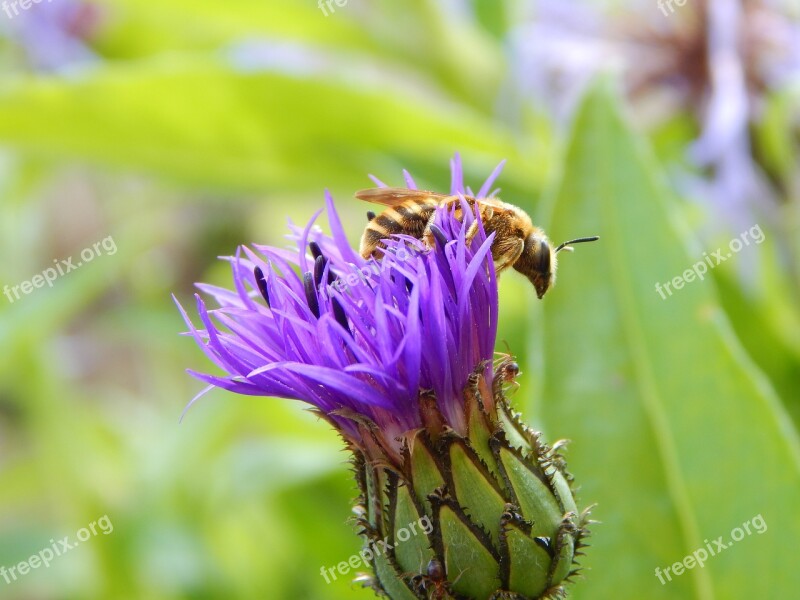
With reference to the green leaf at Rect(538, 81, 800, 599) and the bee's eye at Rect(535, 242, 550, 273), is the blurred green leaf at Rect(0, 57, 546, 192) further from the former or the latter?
the bee's eye at Rect(535, 242, 550, 273)

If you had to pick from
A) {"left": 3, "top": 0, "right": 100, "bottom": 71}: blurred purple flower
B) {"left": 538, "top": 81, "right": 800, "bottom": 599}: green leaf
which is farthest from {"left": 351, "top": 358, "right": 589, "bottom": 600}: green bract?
{"left": 3, "top": 0, "right": 100, "bottom": 71}: blurred purple flower

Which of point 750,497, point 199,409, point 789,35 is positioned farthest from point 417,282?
point 199,409

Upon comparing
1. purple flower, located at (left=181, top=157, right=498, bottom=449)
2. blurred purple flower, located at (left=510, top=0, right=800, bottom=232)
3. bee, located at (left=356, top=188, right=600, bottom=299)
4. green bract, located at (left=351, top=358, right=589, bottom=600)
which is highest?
blurred purple flower, located at (left=510, top=0, right=800, bottom=232)

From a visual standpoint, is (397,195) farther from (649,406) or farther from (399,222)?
(649,406)

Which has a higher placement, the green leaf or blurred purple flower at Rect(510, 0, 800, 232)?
blurred purple flower at Rect(510, 0, 800, 232)

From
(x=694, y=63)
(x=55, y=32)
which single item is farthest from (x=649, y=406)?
(x=55, y=32)

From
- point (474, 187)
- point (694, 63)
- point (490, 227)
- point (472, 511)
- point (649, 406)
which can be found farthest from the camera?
point (694, 63)

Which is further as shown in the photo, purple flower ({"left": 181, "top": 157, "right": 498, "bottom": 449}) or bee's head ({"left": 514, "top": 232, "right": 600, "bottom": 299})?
bee's head ({"left": 514, "top": 232, "right": 600, "bottom": 299})

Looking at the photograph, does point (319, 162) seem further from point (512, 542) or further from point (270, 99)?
point (512, 542)
